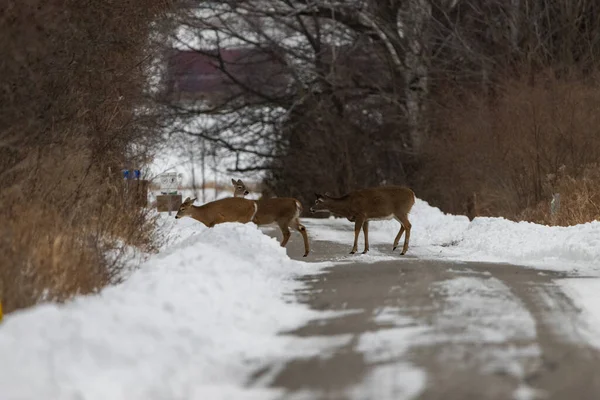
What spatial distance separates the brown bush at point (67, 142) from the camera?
12219 mm

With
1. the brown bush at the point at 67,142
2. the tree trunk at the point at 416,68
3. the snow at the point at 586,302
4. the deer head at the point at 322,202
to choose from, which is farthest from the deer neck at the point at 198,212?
the tree trunk at the point at 416,68

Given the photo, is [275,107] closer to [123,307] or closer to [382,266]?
[382,266]

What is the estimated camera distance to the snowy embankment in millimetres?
18266

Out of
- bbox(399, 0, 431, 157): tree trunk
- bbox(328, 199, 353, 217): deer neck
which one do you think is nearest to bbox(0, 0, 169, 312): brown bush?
bbox(328, 199, 353, 217): deer neck

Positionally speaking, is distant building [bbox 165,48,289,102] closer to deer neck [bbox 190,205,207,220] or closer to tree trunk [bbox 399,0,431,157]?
tree trunk [bbox 399,0,431,157]

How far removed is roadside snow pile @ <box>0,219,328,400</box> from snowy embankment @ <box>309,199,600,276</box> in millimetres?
6271

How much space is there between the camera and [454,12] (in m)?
49.7

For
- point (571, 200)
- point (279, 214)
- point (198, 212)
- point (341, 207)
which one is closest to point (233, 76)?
point (571, 200)

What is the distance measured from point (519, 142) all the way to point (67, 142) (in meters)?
17.8

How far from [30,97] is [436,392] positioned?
9.38m

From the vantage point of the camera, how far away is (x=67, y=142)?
18.2m

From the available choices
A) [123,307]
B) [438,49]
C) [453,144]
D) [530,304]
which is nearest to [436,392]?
[123,307]

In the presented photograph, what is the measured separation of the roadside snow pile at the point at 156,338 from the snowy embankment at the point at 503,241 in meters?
6.27

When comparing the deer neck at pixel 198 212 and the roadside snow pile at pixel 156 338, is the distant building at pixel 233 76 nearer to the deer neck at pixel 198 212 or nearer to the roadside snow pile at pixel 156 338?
→ the deer neck at pixel 198 212
